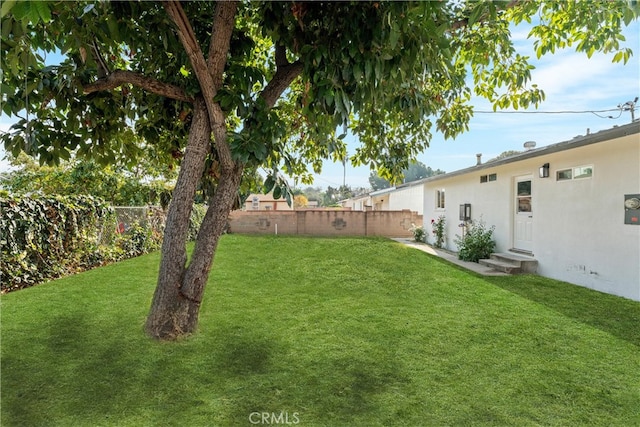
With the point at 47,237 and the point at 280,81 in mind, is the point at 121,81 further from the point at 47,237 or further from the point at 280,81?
the point at 47,237

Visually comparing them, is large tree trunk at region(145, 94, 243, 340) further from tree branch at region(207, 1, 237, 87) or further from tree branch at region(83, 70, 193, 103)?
tree branch at region(83, 70, 193, 103)

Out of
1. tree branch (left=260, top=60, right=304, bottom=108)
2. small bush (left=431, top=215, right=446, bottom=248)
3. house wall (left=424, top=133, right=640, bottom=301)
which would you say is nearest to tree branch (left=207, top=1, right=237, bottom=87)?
tree branch (left=260, top=60, right=304, bottom=108)

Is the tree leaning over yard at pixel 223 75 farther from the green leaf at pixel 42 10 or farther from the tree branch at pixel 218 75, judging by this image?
the green leaf at pixel 42 10

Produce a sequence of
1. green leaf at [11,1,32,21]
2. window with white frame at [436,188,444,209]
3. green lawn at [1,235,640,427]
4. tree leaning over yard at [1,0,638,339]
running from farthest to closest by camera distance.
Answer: window with white frame at [436,188,444,209]
tree leaning over yard at [1,0,638,339]
green lawn at [1,235,640,427]
green leaf at [11,1,32,21]

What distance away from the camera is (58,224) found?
6750mm

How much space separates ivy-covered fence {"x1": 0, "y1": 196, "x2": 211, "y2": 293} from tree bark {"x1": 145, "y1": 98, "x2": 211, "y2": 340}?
357 centimetres

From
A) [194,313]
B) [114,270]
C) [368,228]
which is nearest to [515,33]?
[194,313]

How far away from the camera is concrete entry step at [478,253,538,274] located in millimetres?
8258

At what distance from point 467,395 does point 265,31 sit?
3970mm

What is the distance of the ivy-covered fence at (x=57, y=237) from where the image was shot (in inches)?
227

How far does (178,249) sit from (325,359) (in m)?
1.91

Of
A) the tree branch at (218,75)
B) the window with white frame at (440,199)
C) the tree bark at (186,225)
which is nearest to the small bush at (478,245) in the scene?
the window with white frame at (440,199)

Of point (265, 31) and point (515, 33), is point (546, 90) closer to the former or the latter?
point (515, 33)

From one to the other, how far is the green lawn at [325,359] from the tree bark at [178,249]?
24 cm
